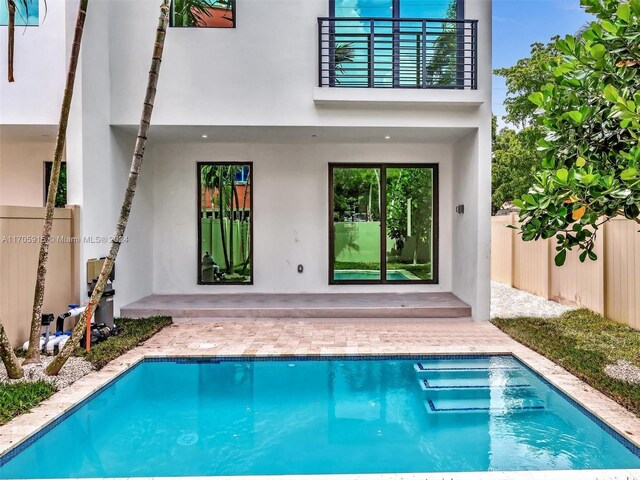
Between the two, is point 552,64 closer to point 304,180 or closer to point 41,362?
point 304,180

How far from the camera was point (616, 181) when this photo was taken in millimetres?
3914

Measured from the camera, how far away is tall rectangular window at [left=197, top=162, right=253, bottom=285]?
33.8ft

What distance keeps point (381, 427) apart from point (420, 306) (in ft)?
14.4

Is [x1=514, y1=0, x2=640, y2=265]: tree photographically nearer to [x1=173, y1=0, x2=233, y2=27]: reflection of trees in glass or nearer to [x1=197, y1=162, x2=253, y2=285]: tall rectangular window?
[x1=173, y1=0, x2=233, y2=27]: reflection of trees in glass

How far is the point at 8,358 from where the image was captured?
15.8 ft

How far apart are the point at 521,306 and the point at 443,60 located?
5543 mm

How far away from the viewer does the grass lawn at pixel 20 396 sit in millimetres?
4191

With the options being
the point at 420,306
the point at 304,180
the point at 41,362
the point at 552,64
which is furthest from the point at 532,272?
the point at 41,362

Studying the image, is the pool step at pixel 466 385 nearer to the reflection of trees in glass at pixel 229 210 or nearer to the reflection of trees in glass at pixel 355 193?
the reflection of trees in glass at pixel 355 193

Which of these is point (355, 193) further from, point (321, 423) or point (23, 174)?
point (23, 174)

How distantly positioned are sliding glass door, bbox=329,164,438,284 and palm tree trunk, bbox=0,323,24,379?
21.4 feet

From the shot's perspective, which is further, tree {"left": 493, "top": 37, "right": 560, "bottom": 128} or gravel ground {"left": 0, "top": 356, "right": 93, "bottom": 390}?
tree {"left": 493, "top": 37, "right": 560, "bottom": 128}

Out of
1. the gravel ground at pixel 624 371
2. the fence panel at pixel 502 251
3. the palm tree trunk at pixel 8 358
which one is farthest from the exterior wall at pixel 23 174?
the fence panel at pixel 502 251

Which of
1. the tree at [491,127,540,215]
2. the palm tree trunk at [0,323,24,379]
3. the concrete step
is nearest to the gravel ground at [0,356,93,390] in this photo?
the palm tree trunk at [0,323,24,379]
